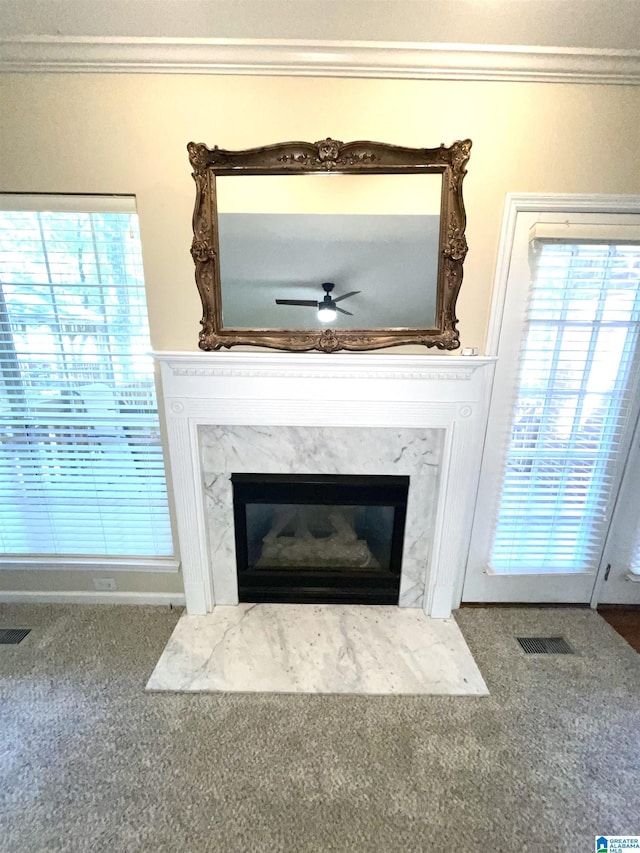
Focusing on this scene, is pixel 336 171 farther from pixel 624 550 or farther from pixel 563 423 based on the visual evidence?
pixel 624 550

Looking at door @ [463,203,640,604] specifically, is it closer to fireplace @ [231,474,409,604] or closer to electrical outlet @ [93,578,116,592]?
fireplace @ [231,474,409,604]

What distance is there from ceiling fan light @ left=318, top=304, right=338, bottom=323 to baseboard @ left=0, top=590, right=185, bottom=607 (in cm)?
173

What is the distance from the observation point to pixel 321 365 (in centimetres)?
164

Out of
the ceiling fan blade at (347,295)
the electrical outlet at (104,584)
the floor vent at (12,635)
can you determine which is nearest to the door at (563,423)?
the ceiling fan blade at (347,295)

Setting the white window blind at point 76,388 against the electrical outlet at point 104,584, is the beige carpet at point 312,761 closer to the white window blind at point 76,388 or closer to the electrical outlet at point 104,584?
the electrical outlet at point 104,584

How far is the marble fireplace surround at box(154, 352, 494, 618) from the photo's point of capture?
166 centimetres

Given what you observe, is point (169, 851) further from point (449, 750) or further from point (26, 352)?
point (26, 352)

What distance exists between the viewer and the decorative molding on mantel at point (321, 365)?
1.61 meters

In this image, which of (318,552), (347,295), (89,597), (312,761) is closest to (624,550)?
(318,552)

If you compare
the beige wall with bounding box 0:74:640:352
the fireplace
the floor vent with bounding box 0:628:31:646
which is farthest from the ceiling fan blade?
the floor vent with bounding box 0:628:31:646

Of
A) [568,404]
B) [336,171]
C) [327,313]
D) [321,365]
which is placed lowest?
[568,404]

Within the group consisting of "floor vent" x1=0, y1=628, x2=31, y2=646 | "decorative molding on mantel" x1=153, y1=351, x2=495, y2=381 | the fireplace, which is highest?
"decorative molding on mantel" x1=153, y1=351, x2=495, y2=381

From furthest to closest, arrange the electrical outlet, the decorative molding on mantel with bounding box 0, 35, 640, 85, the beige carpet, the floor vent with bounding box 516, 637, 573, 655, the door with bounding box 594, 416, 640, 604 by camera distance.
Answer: the electrical outlet
the door with bounding box 594, 416, 640, 604
the floor vent with bounding box 516, 637, 573, 655
the decorative molding on mantel with bounding box 0, 35, 640, 85
the beige carpet

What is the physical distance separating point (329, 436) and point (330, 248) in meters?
0.86
